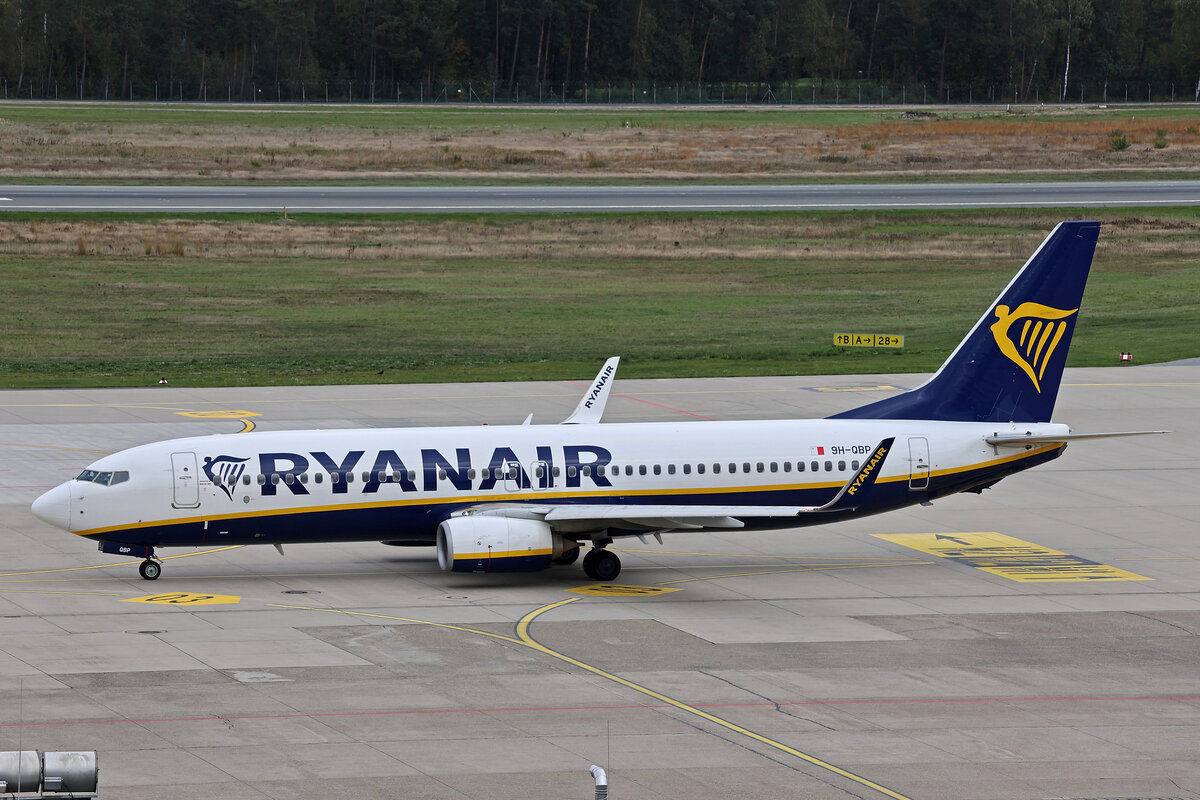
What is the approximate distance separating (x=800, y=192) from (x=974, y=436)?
85.2 metres

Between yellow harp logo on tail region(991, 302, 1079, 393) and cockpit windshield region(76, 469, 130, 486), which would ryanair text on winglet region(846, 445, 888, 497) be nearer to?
yellow harp logo on tail region(991, 302, 1079, 393)

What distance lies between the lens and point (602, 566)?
1465 inches

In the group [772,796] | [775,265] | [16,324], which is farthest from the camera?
[775,265]

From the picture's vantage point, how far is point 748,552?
40.8m

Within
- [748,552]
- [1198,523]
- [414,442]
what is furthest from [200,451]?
[1198,523]

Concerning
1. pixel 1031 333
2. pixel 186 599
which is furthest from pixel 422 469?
pixel 1031 333

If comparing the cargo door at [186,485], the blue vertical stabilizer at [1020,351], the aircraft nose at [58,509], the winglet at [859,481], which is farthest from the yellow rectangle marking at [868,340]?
the aircraft nose at [58,509]

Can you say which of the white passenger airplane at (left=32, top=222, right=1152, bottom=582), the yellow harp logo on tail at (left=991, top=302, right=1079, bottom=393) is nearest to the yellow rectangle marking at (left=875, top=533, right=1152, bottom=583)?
the white passenger airplane at (left=32, top=222, right=1152, bottom=582)

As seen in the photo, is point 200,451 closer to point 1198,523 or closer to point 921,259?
point 1198,523

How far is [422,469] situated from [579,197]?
8248 centimetres

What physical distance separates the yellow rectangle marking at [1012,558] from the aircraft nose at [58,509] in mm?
20245

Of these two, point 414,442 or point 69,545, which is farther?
point 69,545

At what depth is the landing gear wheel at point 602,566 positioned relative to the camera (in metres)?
37.2

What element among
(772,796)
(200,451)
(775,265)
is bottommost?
(772,796)
